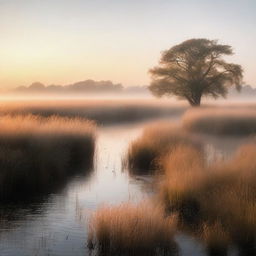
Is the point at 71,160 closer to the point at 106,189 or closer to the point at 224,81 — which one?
the point at 106,189

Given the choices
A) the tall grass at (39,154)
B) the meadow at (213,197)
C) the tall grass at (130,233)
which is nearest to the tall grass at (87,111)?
the tall grass at (39,154)

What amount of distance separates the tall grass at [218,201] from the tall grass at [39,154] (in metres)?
3.56

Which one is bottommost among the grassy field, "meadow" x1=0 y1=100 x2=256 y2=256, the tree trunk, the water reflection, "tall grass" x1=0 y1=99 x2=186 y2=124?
the water reflection

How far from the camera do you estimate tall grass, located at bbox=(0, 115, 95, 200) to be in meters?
12.4

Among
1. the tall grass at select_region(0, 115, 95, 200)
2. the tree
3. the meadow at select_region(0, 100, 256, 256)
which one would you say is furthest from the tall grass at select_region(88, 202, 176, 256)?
the tree

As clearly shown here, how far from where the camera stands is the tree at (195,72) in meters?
42.0

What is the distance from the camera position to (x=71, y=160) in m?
16.6

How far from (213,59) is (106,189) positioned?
31515 millimetres

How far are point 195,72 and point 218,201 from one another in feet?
111

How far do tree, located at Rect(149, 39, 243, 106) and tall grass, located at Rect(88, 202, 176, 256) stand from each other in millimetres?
34884

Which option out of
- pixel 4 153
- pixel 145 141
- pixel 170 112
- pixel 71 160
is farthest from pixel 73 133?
pixel 170 112

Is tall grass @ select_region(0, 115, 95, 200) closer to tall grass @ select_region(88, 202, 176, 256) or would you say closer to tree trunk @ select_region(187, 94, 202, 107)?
tall grass @ select_region(88, 202, 176, 256)

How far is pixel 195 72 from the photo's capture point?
42719mm

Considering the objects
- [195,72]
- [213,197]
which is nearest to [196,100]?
[195,72]
